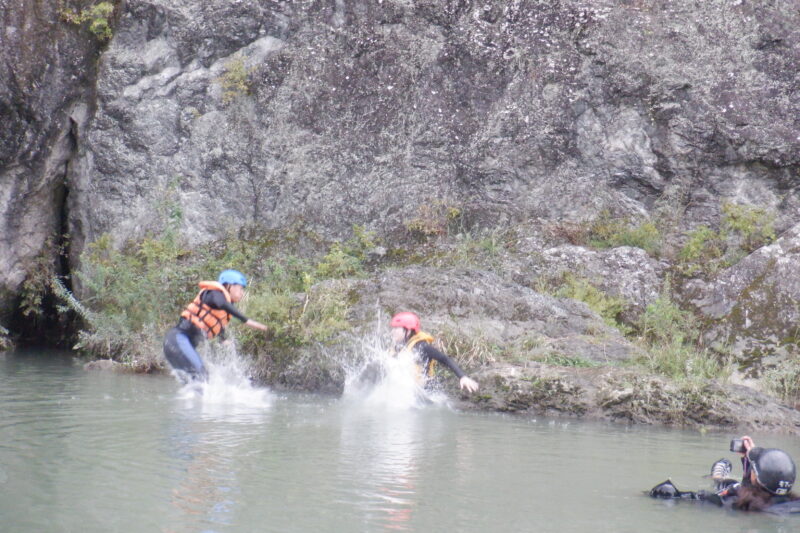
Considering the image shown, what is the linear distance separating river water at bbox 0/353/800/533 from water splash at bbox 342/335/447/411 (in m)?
0.07

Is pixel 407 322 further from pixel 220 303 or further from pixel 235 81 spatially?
pixel 235 81

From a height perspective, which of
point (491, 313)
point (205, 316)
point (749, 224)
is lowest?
point (205, 316)

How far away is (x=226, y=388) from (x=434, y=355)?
282 cm

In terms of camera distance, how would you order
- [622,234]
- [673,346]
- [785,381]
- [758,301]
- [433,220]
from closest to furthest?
1. [785,381]
2. [673,346]
3. [758,301]
4. [622,234]
5. [433,220]

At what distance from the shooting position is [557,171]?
51.6 feet

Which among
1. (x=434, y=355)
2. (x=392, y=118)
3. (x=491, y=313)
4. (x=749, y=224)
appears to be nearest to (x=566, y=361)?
(x=491, y=313)

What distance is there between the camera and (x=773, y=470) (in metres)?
5.99

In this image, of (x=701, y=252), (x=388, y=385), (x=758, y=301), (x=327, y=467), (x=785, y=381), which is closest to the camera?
(x=327, y=467)

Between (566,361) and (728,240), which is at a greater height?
(728,240)

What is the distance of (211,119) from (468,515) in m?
12.7

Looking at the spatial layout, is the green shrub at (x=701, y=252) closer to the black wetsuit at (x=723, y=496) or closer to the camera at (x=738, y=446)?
the camera at (x=738, y=446)

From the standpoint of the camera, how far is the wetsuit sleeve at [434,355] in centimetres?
955

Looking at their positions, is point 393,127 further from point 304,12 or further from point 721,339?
point 721,339

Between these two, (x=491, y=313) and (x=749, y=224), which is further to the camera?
(x=749, y=224)
